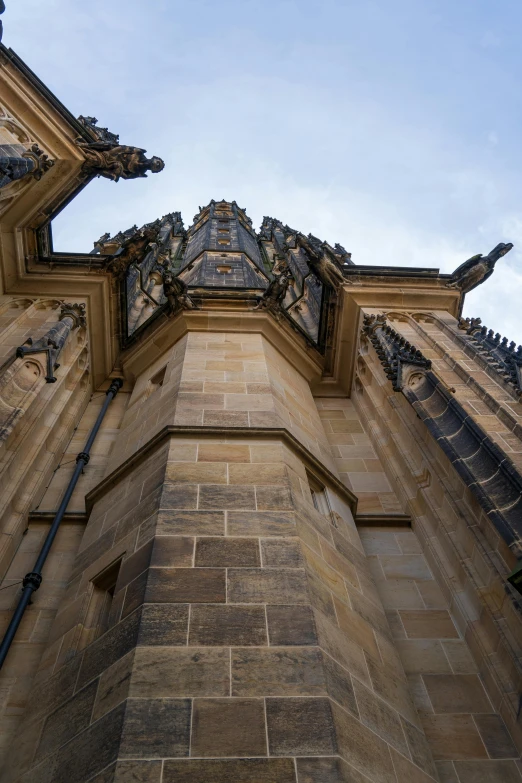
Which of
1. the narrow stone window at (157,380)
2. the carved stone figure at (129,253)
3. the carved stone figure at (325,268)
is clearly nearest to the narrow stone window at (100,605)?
A: the narrow stone window at (157,380)

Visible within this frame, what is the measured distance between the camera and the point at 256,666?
446 cm

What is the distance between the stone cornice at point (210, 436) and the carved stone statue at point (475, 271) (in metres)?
7.42

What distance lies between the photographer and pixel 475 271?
14078 mm

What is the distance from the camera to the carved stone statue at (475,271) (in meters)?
14.0

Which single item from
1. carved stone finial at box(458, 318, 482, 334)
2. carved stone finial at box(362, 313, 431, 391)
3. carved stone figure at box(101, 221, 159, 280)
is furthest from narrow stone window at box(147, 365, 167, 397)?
carved stone finial at box(458, 318, 482, 334)

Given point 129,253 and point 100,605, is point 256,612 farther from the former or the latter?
point 129,253

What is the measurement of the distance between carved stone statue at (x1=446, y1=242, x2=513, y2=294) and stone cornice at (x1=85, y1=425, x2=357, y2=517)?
24.3 ft

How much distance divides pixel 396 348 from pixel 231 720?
286 inches

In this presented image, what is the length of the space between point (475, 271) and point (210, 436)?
9266 mm

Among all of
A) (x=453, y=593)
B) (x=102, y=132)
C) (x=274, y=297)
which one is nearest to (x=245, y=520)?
(x=453, y=593)

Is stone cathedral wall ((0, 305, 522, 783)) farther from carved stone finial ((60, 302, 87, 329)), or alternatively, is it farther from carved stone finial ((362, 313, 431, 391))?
carved stone finial ((60, 302, 87, 329))

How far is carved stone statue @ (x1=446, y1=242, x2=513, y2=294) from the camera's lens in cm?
1397

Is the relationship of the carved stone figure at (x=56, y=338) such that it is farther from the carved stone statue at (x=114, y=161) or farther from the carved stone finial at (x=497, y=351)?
the carved stone finial at (x=497, y=351)

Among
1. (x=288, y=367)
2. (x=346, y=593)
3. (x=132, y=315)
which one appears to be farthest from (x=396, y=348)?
(x=132, y=315)
